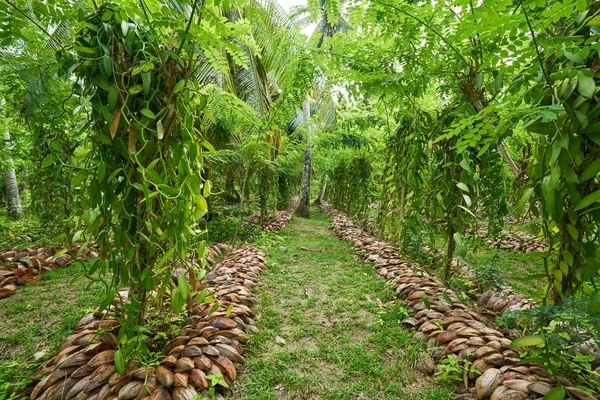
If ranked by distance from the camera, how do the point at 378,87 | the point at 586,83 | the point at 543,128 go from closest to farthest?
the point at 586,83 < the point at 543,128 < the point at 378,87

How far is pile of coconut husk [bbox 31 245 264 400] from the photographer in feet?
4.00

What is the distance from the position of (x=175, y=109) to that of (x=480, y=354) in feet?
6.38

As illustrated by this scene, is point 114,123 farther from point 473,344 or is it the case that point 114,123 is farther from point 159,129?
point 473,344

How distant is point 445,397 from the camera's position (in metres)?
1.39

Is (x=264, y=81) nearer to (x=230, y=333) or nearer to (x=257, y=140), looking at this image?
(x=257, y=140)

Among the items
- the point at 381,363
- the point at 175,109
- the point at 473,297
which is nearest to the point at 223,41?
the point at 175,109

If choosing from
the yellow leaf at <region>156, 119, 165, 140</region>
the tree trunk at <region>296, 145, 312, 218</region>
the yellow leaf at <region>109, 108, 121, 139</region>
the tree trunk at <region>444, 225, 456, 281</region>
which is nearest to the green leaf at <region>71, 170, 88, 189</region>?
the yellow leaf at <region>109, 108, 121, 139</region>

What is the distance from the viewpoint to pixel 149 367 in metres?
1.33

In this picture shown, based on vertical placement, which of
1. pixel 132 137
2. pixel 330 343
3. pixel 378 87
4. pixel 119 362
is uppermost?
pixel 378 87

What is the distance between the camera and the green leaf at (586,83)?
2.78 feet

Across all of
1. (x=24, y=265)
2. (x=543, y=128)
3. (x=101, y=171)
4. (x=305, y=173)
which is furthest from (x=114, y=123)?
(x=305, y=173)

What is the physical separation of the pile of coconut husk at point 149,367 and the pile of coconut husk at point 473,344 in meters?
1.22

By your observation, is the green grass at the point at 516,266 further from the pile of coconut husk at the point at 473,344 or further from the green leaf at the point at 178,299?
the green leaf at the point at 178,299

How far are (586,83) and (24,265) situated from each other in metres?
4.60
